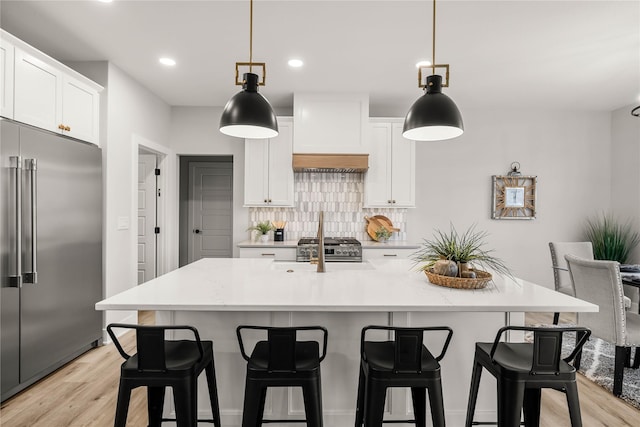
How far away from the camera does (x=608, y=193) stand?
493 centimetres

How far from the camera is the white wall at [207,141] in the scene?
4.89m

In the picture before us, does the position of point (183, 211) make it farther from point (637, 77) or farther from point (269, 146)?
point (637, 77)

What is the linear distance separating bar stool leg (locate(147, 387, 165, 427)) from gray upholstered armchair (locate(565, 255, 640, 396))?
2.63m

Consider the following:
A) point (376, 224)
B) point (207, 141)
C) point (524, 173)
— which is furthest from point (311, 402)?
point (524, 173)

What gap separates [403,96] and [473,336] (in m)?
3.22

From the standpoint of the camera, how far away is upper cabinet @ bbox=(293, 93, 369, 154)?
431cm

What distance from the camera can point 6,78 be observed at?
236 cm

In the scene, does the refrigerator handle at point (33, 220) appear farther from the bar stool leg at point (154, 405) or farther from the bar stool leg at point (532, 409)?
the bar stool leg at point (532, 409)

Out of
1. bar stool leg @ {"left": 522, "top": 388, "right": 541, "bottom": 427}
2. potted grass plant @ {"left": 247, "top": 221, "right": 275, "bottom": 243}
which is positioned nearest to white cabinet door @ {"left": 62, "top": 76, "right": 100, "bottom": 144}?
potted grass plant @ {"left": 247, "top": 221, "right": 275, "bottom": 243}

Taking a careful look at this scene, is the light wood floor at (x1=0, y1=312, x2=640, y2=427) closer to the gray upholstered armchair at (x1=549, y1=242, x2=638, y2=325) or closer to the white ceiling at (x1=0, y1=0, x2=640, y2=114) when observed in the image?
the gray upholstered armchair at (x1=549, y1=242, x2=638, y2=325)

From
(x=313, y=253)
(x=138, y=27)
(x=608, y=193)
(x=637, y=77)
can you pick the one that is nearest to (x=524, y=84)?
(x=637, y=77)

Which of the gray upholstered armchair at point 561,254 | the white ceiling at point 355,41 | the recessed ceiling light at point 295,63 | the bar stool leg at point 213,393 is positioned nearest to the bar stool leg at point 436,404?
the bar stool leg at point 213,393

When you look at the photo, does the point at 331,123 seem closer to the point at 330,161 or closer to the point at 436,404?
the point at 330,161

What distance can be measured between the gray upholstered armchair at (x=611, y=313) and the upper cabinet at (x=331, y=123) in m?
2.52
